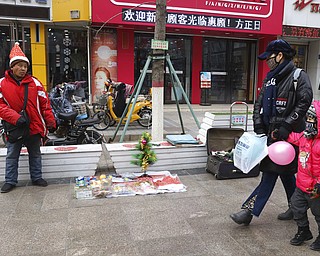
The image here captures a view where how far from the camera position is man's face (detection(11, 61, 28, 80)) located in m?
4.32

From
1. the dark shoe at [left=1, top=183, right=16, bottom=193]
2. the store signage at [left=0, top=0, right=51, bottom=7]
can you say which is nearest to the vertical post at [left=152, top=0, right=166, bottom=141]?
the dark shoe at [left=1, top=183, right=16, bottom=193]

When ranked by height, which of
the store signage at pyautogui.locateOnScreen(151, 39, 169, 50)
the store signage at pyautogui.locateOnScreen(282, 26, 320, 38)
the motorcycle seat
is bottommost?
the motorcycle seat

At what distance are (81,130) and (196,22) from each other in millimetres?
7473

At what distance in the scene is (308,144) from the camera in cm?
295

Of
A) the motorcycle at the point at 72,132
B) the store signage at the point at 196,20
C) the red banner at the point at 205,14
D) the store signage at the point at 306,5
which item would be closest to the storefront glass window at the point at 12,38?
the red banner at the point at 205,14

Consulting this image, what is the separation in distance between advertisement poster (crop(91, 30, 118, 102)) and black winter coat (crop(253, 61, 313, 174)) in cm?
943

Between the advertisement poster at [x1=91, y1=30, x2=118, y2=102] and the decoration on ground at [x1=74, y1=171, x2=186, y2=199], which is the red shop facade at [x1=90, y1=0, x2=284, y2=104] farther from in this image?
the decoration on ground at [x1=74, y1=171, x2=186, y2=199]

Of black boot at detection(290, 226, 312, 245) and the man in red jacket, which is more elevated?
the man in red jacket

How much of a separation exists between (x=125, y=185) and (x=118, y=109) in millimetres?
4680

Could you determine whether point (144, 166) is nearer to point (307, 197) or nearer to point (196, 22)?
point (307, 197)

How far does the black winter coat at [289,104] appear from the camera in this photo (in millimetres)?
3121

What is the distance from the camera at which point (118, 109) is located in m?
8.93

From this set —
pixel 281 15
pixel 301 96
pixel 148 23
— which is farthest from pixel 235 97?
pixel 301 96

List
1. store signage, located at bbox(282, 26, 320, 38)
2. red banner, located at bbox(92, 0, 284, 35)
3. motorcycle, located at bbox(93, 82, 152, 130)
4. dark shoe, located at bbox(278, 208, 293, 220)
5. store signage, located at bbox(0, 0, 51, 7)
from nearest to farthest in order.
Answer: dark shoe, located at bbox(278, 208, 293, 220) → motorcycle, located at bbox(93, 82, 152, 130) → store signage, located at bbox(0, 0, 51, 7) → red banner, located at bbox(92, 0, 284, 35) → store signage, located at bbox(282, 26, 320, 38)
